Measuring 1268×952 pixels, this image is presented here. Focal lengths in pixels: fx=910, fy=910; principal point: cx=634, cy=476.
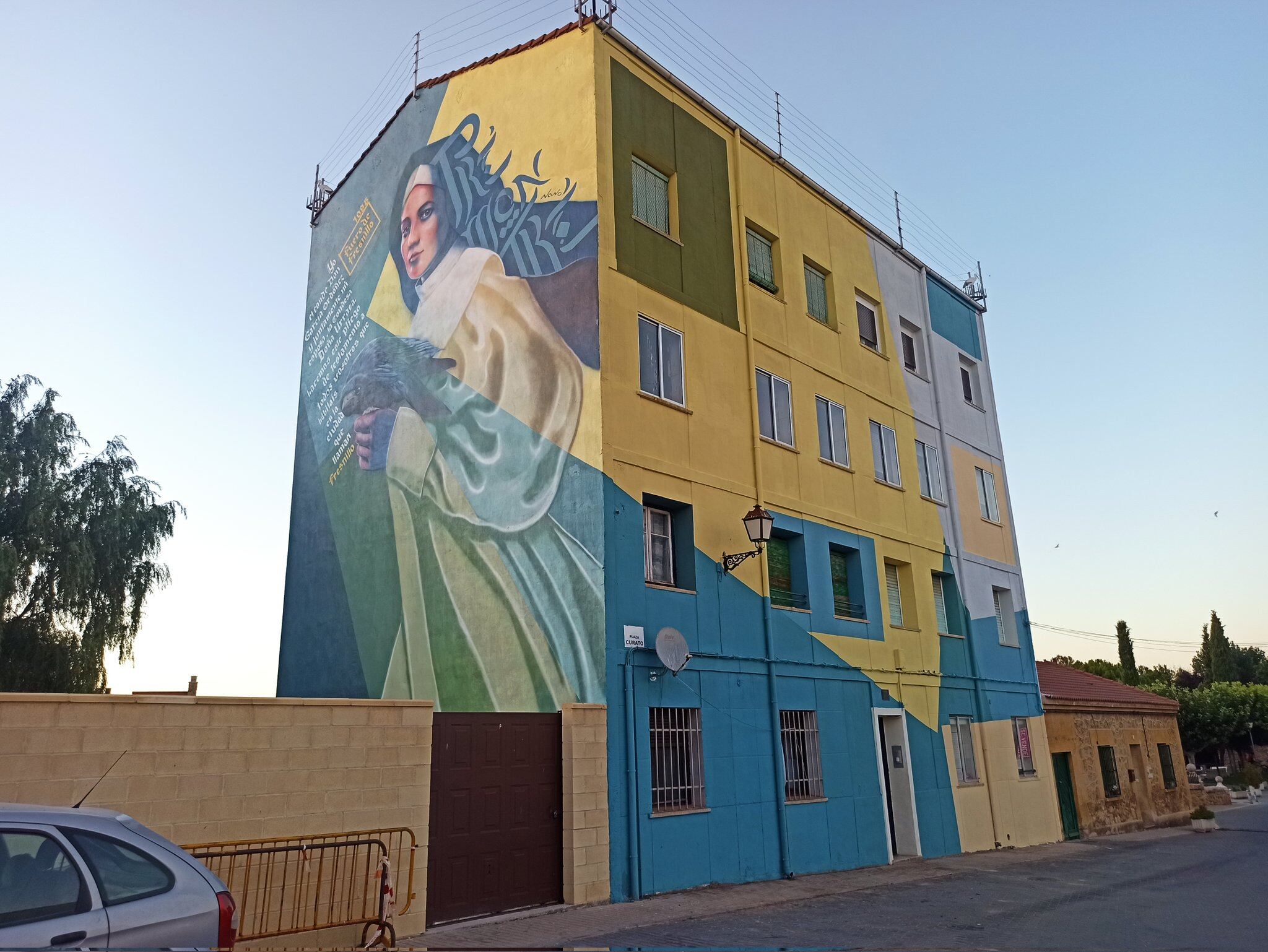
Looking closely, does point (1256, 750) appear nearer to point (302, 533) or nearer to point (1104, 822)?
point (1104, 822)


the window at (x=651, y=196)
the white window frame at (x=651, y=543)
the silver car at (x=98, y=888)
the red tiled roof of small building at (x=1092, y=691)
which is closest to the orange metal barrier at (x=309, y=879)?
the silver car at (x=98, y=888)

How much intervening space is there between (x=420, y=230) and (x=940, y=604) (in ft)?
44.7

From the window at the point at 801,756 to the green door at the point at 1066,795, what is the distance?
1025 cm

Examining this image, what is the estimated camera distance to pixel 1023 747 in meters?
21.2

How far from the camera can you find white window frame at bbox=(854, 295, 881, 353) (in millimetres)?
19906

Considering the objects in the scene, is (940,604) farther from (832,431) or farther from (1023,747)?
(832,431)

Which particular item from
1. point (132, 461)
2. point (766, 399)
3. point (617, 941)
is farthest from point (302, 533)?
point (617, 941)

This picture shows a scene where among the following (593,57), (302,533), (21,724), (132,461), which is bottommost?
(21,724)

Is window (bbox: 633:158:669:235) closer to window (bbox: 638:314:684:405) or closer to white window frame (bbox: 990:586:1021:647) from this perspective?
window (bbox: 638:314:684:405)

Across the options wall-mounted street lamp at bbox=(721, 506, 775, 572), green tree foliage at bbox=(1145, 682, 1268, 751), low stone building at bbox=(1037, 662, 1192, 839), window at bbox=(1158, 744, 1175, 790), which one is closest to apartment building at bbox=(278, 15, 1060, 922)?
wall-mounted street lamp at bbox=(721, 506, 775, 572)

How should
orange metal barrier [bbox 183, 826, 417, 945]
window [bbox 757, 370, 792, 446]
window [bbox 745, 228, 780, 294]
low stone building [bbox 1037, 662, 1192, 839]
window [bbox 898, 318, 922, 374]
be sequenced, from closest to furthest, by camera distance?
1. orange metal barrier [bbox 183, 826, 417, 945]
2. window [bbox 757, 370, 792, 446]
3. window [bbox 745, 228, 780, 294]
4. window [bbox 898, 318, 922, 374]
5. low stone building [bbox 1037, 662, 1192, 839]

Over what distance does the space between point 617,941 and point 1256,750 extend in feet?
200

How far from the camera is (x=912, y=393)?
2088 cm

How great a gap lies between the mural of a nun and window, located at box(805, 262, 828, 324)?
6.57m
